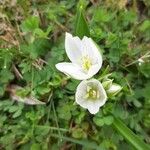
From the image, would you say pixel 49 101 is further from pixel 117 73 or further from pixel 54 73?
pixel 117 73

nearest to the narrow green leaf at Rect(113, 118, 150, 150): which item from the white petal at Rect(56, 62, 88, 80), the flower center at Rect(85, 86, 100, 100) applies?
the flower center at Rect(85, 86, 100, 100)

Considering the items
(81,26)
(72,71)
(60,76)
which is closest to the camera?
(72,71)

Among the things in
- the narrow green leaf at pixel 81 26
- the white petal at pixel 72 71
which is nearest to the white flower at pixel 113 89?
the white petal at pixel 72 71

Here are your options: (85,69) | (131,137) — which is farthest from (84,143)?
(85,69)

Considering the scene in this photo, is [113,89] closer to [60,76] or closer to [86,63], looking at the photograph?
[86,63]

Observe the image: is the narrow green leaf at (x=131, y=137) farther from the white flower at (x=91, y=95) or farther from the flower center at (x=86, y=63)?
the flower center at (x=86, y=63)

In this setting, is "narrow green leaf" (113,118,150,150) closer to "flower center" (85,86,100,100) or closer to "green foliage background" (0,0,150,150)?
"green foliage background" (0,0,150,150)

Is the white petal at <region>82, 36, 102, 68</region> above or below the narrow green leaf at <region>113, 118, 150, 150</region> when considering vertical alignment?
above
